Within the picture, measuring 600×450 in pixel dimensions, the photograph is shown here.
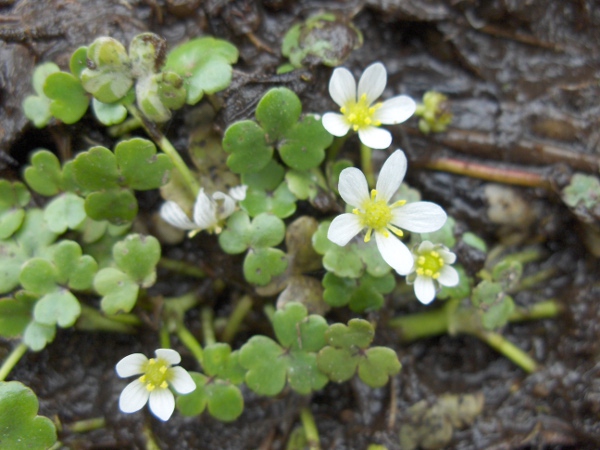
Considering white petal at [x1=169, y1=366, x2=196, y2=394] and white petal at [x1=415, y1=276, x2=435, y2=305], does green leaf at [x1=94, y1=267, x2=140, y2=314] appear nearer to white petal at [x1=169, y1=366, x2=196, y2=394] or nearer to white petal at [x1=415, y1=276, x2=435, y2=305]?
white petal at [x1=169, y1=366, x2=196, y2=394]

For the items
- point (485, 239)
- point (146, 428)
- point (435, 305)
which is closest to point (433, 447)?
point (435, 305)

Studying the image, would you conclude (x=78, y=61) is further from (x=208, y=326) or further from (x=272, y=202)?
(x=208, y=326)

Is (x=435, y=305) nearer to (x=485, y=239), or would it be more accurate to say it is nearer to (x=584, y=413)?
(x=485, y=239)

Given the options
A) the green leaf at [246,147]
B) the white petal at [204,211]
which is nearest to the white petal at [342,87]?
the green leaf at [246,147]

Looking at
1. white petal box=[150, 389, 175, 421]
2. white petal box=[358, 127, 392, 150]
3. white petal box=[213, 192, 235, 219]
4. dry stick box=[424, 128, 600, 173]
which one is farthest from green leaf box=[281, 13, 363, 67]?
white petal box=[150, 389, 175, 421]

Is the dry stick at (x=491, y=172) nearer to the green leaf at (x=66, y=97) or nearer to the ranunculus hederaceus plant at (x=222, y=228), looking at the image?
the ranunculus hederaceus plant at (x=222, y=228)

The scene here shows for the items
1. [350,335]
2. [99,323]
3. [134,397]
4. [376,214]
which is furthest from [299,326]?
[99,323]
